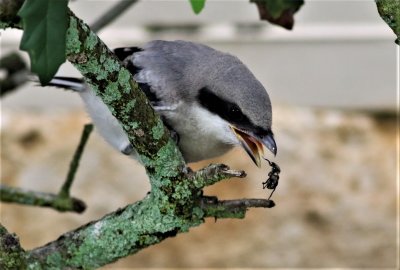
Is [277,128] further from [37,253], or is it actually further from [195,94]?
[37,253]

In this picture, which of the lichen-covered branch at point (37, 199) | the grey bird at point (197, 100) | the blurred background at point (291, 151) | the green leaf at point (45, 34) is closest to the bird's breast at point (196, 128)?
the grey bird at point (197, 100)

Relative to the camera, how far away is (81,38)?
1.07 m

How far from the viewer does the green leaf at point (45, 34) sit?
3.18 feet

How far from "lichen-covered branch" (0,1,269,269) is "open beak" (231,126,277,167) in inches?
6.2

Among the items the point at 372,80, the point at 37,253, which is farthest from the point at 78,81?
the point at 372,80

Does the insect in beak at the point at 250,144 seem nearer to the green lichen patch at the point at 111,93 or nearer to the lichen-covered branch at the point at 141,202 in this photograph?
the lichen-covered branch at the point at 141,202

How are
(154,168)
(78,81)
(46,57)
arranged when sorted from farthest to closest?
(78,81)
(154,168)
(46,57)

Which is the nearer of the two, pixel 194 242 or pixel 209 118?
pixel 209 118

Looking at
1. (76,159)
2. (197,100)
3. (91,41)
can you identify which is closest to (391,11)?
(91,41)

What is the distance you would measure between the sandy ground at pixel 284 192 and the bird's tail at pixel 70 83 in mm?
2753

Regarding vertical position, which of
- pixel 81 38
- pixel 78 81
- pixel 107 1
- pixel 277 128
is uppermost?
pixel 81 38

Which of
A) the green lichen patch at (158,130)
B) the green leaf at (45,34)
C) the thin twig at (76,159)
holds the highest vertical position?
the green leaf at (45,34)

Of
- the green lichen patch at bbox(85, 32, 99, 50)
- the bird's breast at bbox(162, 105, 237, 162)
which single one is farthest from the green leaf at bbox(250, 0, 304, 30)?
the green lichen patch at bbox(85, 32, 99, 50)

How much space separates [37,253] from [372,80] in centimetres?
365
